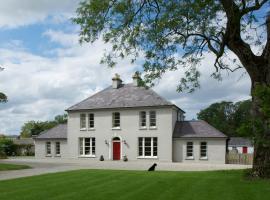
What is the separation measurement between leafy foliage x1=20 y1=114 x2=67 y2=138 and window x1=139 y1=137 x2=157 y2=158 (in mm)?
55016

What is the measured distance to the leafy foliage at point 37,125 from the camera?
9756cm

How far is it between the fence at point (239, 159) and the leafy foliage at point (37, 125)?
61.5 m

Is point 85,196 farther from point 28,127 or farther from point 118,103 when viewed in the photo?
point 28,127

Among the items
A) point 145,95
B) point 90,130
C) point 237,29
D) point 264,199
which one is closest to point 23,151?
point 90,130

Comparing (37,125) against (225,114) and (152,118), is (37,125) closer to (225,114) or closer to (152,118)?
(225,114)

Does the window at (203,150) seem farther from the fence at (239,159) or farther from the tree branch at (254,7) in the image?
the tree branch at (254,7)

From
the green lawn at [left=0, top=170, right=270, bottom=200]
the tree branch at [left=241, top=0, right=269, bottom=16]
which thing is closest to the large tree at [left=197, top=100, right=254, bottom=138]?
the tree branch at [left=241, top=0, right=269, bottom=16]

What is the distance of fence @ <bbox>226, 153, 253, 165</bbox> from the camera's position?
1627 inches

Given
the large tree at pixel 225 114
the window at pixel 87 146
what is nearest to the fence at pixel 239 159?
the window at pixel 87 146

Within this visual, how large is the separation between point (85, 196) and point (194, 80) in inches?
431

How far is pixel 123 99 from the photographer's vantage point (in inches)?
1887

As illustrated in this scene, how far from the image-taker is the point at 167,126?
1758 inches

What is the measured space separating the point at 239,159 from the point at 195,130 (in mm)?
5468

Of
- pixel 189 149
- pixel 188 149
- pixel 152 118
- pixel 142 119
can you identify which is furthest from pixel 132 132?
pixel 189 149
